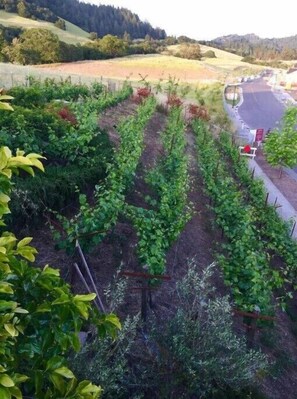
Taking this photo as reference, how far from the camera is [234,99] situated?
31.4 m

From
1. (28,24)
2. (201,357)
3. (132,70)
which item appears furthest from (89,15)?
(201,357)

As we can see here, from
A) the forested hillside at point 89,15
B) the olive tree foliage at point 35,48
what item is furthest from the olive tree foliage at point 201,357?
the forested hillside at point 89,15

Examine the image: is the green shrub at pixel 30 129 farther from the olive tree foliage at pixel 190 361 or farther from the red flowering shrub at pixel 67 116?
the olive tree foliage at pixel 190 361

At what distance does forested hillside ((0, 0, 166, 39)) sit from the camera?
59.0 m

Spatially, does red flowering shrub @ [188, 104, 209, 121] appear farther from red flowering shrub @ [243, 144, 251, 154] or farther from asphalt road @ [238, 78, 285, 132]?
asphalt road @ [238, 78, 285, 132]

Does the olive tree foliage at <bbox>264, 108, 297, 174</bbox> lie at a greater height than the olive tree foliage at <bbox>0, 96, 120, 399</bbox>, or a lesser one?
lesser

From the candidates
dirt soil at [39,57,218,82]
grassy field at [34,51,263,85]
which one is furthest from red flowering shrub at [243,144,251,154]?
dirt soil at [39,57,218,82]

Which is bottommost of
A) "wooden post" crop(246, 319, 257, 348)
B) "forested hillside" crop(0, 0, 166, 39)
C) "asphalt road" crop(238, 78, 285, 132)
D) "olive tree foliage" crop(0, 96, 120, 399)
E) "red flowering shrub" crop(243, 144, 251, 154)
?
"asphalt road" crop(238, 78, 285, 132)

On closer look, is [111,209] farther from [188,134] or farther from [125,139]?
[188,134]

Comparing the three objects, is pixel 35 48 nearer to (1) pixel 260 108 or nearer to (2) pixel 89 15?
(1) pixel 260 108

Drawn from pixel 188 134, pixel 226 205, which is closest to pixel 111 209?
pixel 226 205

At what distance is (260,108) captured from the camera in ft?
112

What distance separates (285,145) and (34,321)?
13.6 metres

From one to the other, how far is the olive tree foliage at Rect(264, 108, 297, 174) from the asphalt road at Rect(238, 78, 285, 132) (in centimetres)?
1010
